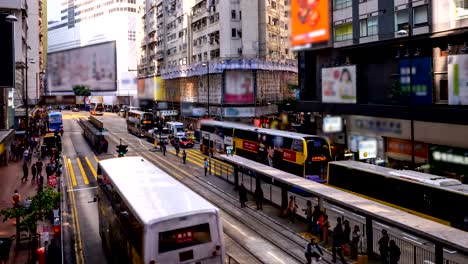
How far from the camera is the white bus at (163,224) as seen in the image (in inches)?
412

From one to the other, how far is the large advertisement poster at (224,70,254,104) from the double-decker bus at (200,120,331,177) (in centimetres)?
2103

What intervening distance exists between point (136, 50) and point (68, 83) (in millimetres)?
22481

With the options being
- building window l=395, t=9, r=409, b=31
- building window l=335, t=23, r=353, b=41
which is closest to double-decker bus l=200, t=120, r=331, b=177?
building window l=395, t=9, r=409, b=31

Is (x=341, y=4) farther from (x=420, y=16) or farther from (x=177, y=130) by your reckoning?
(x=177, y=130)

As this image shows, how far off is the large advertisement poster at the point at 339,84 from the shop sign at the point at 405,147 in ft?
15.8

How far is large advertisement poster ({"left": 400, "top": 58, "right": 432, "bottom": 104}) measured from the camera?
29.0 meters

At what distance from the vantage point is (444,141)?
2816 cm

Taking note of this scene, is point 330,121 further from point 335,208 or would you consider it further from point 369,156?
point 335,208

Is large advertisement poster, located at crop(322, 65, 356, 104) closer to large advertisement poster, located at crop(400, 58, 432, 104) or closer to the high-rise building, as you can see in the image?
large advertisement poster, located at crop(400, 58, 432, 104)

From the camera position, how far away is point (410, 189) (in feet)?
66.8

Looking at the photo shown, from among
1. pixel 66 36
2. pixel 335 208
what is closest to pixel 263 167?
pixel 335 208

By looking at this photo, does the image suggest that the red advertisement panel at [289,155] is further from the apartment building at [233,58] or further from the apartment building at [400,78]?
the apartment building at [233,58]

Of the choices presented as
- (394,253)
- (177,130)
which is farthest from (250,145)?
(177,130)

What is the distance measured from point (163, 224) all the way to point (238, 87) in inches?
2044
